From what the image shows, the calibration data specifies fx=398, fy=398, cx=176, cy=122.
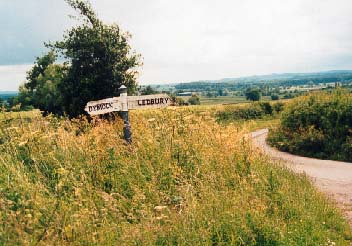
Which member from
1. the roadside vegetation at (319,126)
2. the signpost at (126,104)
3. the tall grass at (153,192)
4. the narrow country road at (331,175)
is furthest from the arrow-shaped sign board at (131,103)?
the roadside vegetation at (319,126)

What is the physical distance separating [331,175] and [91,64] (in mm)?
11951

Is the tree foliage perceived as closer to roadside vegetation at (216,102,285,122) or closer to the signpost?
the signpost

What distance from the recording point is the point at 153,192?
6.27 meters

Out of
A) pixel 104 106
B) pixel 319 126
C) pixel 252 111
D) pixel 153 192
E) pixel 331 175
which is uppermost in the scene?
pixel 104 106

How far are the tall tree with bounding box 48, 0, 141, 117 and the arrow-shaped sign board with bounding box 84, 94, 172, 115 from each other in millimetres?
10742

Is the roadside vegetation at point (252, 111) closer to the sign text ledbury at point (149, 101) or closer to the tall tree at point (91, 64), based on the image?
the tall tree at point (91, 64)

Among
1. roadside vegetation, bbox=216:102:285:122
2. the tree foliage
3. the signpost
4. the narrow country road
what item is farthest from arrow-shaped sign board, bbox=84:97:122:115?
roadside vegetation, bbox=216:102:285:122

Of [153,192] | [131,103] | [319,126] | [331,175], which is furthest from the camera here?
[319,126]

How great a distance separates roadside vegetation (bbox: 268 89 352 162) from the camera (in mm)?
16312

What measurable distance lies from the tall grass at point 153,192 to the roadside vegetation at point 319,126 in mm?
8320

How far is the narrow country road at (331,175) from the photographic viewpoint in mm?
9234

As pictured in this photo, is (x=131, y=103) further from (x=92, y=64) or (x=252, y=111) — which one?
(x=252, y=111)

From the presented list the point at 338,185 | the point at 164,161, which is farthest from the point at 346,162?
the point at 164,161

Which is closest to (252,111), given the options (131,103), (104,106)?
(131,103)
